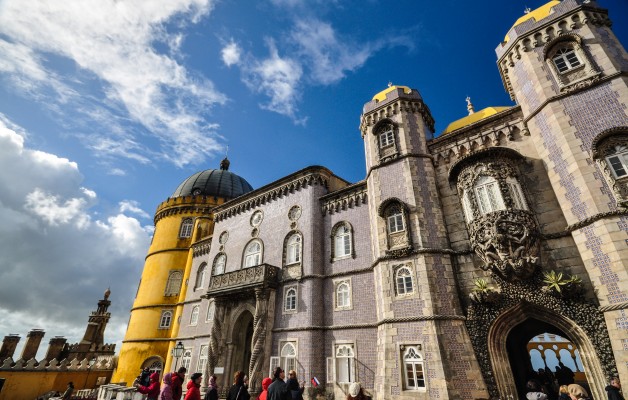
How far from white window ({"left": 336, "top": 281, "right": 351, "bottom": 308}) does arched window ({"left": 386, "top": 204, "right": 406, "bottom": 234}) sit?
14.2ft

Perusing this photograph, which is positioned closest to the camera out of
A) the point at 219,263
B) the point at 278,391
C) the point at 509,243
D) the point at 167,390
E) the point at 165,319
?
the point at 278,391

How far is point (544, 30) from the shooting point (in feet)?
50.0

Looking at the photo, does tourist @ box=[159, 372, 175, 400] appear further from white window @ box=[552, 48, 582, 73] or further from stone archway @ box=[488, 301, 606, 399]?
white window @ box=[552, 48, 582, 73]

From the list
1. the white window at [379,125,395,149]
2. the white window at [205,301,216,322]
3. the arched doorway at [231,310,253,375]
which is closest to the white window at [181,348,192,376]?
the white window at [205,301,216,322]

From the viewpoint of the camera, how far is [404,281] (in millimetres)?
14625

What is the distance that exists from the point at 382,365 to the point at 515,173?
34.0 ft

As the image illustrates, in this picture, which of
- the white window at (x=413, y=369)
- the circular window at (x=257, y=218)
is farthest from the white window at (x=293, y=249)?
the white window at (x=413, y=369)

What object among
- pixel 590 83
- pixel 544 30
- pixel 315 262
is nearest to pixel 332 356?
pixel 315 262

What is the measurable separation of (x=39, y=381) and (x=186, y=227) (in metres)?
17.0

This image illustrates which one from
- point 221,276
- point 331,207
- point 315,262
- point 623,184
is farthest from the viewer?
point 221,276

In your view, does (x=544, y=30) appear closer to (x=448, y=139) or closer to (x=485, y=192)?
(x=448, y=139)

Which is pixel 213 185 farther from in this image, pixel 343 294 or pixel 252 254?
pixel 343 294

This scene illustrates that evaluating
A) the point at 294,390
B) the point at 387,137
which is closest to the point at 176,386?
the point at 294,390

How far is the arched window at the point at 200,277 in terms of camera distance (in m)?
27.1
